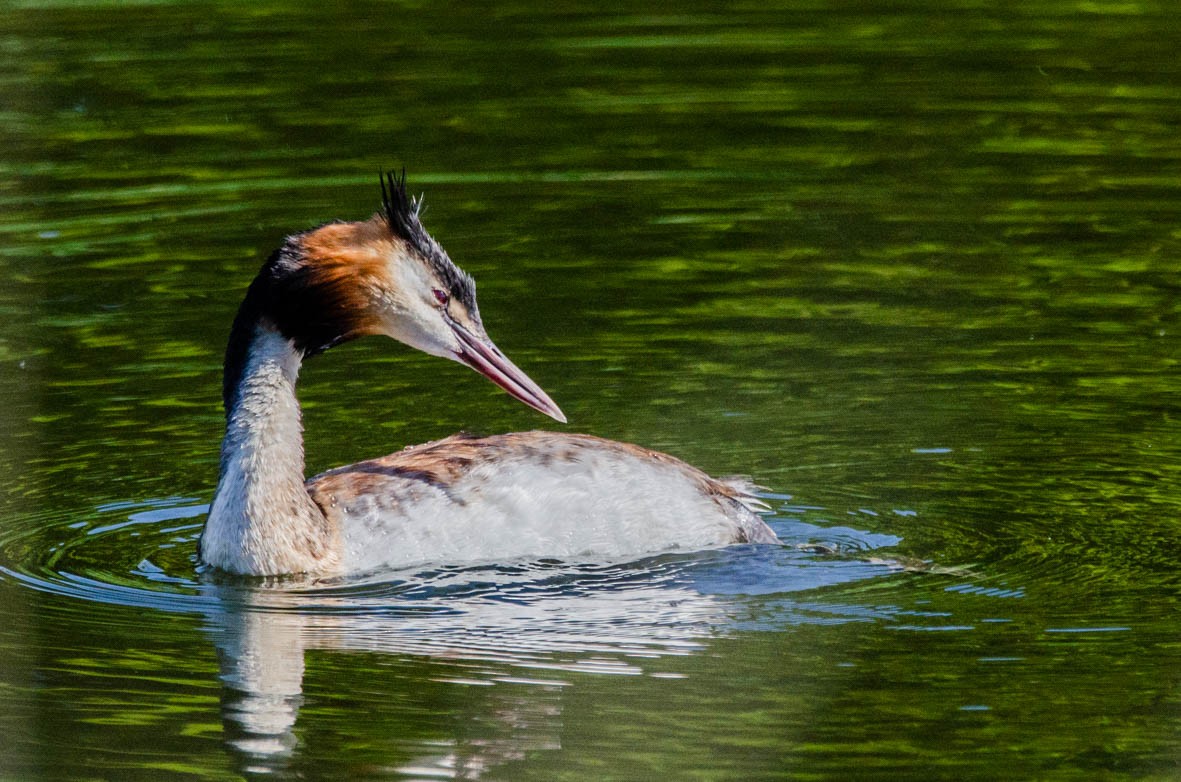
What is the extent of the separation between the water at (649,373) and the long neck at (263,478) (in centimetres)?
19

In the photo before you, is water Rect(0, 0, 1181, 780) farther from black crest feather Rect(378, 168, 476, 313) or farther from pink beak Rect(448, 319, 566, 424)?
black crest feather Rect(378, 168, 476, 313)

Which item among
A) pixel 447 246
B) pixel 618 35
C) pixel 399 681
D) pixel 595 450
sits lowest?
pixel 399 681

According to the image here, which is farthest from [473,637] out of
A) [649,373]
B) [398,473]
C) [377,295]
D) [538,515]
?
[649,373]

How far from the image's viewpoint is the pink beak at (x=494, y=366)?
9.61m

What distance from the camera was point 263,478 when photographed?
9273 mm

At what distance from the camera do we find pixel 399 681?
802 cm

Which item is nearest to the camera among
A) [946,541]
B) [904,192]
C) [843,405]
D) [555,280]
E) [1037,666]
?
[1037,666]

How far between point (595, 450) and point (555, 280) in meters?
4.31

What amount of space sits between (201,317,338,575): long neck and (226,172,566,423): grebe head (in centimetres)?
7

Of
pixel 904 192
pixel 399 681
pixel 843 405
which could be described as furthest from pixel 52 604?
pixel 904 192

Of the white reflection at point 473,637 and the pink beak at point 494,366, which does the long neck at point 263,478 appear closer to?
the white reflection at point 473,637

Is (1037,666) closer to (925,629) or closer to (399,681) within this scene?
(925,629)

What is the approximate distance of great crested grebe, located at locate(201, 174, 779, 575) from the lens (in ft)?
30.5

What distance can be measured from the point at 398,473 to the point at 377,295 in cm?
79
